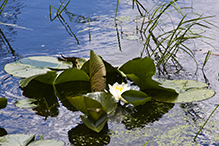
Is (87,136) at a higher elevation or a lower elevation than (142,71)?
lower

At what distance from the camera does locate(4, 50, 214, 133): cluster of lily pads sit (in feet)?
4.20

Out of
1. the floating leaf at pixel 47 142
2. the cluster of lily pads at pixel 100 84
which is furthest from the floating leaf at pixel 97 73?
the floating leaf at pixel 47 142

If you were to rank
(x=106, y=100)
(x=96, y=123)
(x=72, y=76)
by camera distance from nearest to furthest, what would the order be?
(x=96, y=123) < (x=106, y=100) < (x=72, y=76)

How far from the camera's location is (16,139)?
110cm

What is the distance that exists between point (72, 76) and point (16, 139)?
603 millimetres

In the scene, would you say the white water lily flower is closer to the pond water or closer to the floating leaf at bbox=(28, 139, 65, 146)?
the pond water

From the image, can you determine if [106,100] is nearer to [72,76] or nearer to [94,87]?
[94,87]

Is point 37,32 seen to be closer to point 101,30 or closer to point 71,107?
point 101,30

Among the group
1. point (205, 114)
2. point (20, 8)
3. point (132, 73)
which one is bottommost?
point (205, 114)

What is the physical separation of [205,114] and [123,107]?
0.43 meters

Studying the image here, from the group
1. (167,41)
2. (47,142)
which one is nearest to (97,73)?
(47,142)

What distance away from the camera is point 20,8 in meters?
2.85

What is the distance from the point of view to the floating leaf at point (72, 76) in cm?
155

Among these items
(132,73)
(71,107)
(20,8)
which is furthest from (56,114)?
(20,8)
